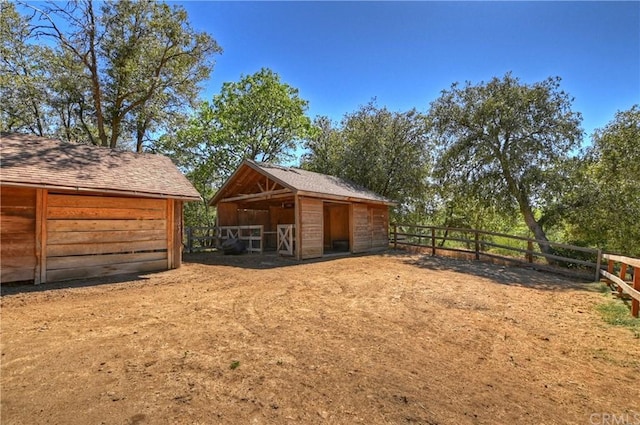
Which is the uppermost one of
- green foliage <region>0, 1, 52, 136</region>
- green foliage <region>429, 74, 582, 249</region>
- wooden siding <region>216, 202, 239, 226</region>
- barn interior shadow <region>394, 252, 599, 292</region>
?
green foliage <region>0, 1, 52, 136</region>

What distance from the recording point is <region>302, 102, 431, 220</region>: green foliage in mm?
20844

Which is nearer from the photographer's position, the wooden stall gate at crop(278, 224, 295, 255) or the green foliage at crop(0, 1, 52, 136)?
the wooden stall gate at crop(278, 224, 295, 255)

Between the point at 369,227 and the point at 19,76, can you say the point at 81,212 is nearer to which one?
the point at 369,227

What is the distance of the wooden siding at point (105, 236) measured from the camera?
24.7 ft

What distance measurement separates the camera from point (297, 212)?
11961 millimetres

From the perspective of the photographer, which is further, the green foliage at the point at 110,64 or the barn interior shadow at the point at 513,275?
the green foliage at the point at 110,64

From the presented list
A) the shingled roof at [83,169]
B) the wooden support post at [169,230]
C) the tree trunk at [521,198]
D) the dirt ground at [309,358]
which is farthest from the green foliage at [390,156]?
the dirt ground at [309,358]

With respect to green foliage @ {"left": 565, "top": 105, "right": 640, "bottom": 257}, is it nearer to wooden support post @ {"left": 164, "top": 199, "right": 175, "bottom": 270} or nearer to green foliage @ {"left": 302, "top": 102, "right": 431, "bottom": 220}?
green foliage @ {"left": 302, "top": 102, "right": 431, "bottom": 220}

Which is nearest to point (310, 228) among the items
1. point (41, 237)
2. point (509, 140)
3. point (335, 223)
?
point (335, 223)

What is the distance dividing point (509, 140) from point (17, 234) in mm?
18424

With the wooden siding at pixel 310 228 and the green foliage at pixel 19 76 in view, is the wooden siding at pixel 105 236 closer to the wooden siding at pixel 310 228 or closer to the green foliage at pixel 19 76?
Answer: the wooden siding at pixel 310 228

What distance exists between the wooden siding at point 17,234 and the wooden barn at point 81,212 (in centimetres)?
2

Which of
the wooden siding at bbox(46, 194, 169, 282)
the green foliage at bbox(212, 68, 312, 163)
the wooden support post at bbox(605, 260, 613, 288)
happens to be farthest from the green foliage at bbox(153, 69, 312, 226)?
the wooden support post at bbox(605, 260, 613, 288)

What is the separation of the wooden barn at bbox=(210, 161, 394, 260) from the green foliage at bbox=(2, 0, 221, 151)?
7.03m
